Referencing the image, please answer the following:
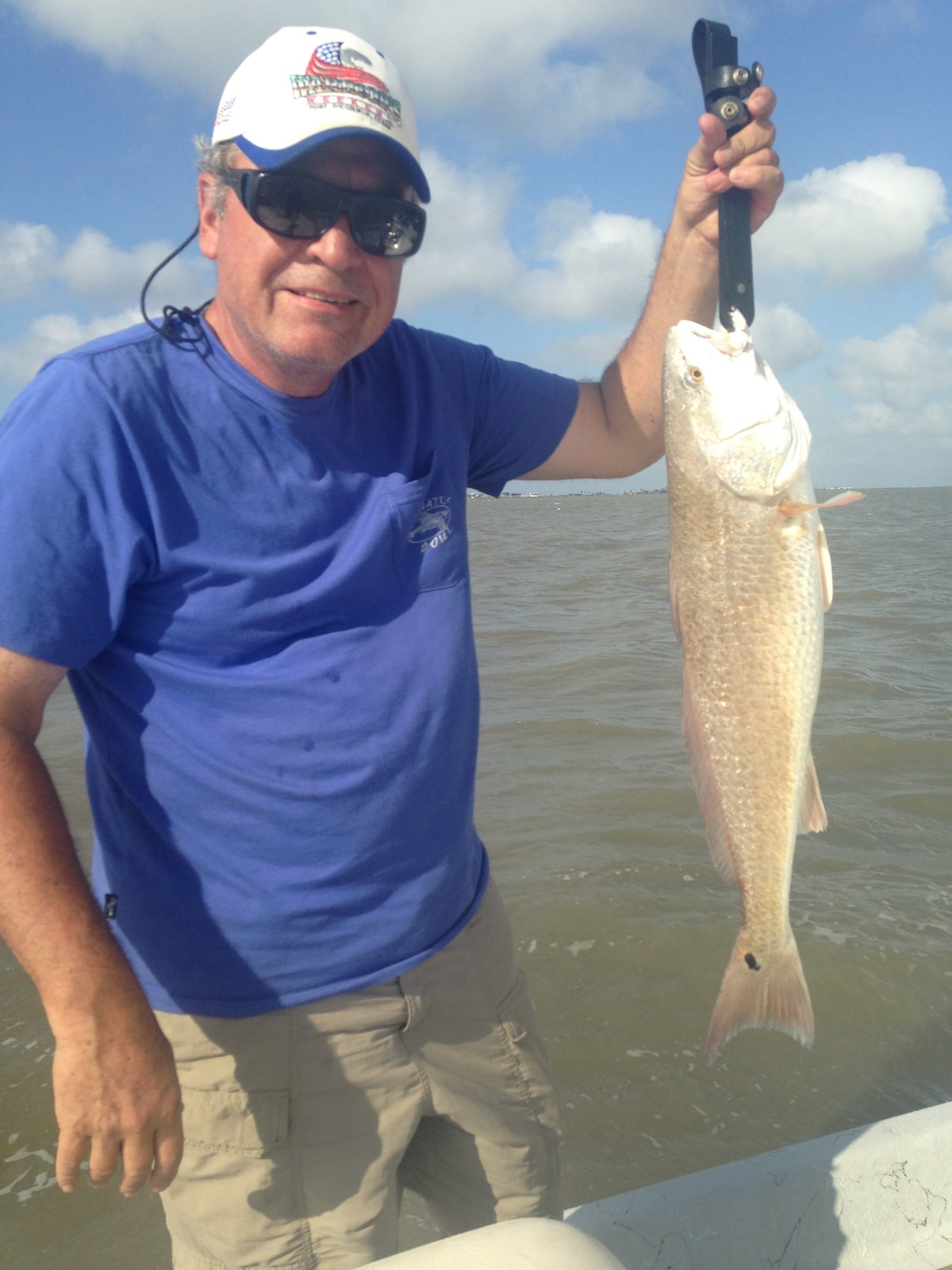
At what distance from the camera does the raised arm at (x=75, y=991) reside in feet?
5.70

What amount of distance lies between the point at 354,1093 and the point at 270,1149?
0.78 feet

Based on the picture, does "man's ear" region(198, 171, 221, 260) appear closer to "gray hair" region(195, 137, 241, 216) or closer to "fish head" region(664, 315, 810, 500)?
"gray hair" region(195, 137, 241, 216)

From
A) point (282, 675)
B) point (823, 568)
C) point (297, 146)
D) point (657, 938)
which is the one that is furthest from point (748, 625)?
point (657, 938)

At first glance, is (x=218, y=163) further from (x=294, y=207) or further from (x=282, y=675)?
(x=282, y=675)

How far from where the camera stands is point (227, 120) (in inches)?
85.4

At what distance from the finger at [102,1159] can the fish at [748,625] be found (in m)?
1.37

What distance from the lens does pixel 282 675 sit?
6.95ft

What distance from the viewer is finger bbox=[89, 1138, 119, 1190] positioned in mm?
1719

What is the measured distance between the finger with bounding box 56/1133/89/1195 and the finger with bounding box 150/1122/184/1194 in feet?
0.48

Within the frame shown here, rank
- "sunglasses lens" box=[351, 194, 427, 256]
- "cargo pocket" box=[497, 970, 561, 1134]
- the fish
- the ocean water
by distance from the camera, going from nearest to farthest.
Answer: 1. "sunglasses lens" box=[351, 194, 427, 256]
2. the fish
3. "cargo pocket" box=[497, 970, 561, 1134]
4. the ocean water

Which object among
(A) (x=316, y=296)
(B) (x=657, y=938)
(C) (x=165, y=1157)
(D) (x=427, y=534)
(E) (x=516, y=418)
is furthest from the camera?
(B) (x=657, y=938)

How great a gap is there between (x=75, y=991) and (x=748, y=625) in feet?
5.65

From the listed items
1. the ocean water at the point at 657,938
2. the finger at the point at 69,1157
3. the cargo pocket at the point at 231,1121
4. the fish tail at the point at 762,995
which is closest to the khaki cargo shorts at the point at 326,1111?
the cargo pocket at the point at 231,1121

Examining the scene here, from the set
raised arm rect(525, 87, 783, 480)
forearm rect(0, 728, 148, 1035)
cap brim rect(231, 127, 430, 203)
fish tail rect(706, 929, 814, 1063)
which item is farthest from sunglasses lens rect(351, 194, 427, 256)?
fish tail rect(706, 929, 814, 1063)
